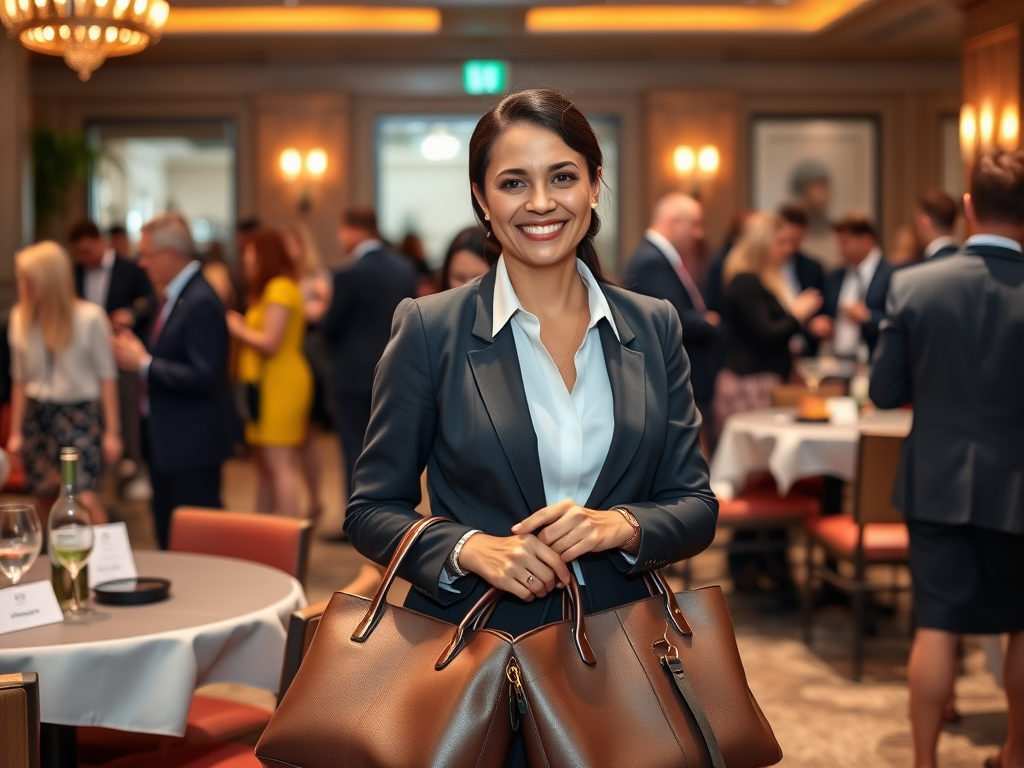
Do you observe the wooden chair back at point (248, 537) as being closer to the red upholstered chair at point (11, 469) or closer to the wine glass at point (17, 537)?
the wine glass at point (17, 537)

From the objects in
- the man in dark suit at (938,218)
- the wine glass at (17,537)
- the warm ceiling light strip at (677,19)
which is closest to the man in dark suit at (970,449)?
the wine glass at (17,537)

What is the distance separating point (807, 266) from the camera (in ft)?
25.4

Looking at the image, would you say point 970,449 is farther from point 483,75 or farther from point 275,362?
point 483,75

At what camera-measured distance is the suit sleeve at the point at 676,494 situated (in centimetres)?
166

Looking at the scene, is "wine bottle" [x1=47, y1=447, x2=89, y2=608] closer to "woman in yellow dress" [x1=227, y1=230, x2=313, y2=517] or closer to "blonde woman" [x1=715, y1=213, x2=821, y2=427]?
"woman in yellow dress" [x1=227, y1=230, x2=313, y2=517]

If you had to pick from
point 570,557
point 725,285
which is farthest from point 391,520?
point 725,285

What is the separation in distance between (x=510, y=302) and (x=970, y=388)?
1.77 meters

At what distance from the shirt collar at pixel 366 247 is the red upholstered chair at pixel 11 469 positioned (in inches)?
78.5

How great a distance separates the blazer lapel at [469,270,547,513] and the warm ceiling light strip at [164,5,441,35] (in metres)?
8.83

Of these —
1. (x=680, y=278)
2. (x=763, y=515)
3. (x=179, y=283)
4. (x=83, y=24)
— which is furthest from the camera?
(x=680, y=278)

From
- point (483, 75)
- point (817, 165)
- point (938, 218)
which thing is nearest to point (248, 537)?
point (938, 218)

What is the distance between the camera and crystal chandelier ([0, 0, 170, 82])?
362cm

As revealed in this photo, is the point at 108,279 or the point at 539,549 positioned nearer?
the point at 539,549

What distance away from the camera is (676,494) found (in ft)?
5.82
